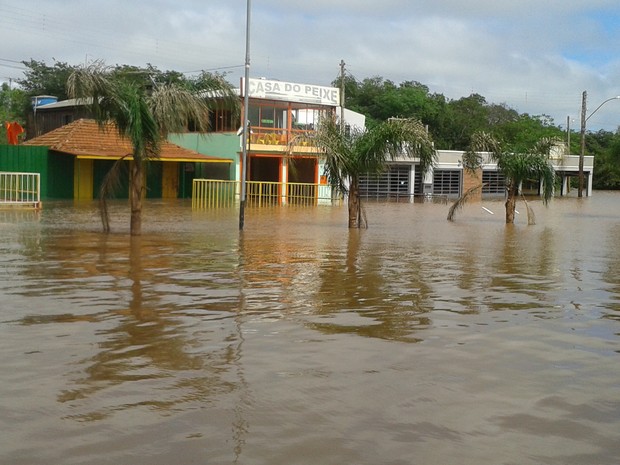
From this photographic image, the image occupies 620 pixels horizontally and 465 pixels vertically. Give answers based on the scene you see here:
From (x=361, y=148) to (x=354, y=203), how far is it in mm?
1698

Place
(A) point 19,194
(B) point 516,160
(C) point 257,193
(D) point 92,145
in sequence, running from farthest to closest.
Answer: (C) point 257,193
(D) point 92,145
(A) point 19,194
(B) point 516,160

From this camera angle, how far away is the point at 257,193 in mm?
42750

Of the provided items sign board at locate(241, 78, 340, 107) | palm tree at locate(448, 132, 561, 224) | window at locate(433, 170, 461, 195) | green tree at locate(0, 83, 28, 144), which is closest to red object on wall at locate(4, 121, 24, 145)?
sign board at locate(241, 78, 340, 107)

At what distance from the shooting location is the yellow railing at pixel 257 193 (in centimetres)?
3919

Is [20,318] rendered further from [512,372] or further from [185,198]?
[185,198]

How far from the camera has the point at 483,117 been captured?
259 feet

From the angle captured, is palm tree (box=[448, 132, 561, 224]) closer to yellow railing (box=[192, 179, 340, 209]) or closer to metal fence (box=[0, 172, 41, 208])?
yellow railing (box=[192, 179, 340, 209])

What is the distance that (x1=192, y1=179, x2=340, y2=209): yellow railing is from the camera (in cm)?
3919

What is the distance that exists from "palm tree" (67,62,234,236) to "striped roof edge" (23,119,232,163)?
63.3ft

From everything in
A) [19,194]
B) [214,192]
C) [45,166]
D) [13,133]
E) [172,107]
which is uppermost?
[13,133]

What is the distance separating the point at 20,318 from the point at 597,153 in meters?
85.9

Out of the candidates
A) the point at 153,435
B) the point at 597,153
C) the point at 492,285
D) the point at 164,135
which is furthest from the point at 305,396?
the point at 597,153

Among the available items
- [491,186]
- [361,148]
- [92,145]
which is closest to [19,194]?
[92,145]

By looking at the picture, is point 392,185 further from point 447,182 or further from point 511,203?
point 511,203
